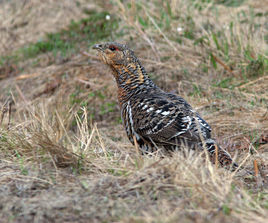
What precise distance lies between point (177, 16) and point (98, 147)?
4.91 metres

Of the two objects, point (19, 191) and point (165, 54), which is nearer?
point (19, 191)

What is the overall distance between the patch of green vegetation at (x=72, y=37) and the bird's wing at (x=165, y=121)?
453 cm

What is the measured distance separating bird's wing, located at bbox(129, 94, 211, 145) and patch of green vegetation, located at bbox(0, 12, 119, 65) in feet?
14.9

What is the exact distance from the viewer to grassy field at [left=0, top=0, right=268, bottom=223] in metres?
3.18

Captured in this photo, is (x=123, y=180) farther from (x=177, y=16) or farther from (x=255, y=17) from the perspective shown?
(x=255, y=17)

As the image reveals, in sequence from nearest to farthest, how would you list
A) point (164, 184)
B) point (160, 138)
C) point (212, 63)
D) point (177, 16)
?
1. point (164, 184)
2. point (160, 138)
3. point (212, 63)
4. point (177, 16)

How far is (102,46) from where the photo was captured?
5410 mm

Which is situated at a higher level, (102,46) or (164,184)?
(102,46)

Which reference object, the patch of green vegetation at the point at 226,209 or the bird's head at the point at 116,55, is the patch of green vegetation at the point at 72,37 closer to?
the bird's head at the point at 116,55

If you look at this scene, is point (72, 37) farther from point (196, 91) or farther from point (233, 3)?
point (196, 91)

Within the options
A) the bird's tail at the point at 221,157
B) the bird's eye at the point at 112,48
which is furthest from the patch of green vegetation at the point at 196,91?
the bird's tail at the point at 221,157

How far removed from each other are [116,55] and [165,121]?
1266 mm

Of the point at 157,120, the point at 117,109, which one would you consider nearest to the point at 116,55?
the point at 157,120

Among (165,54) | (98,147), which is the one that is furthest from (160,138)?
(165,54)
